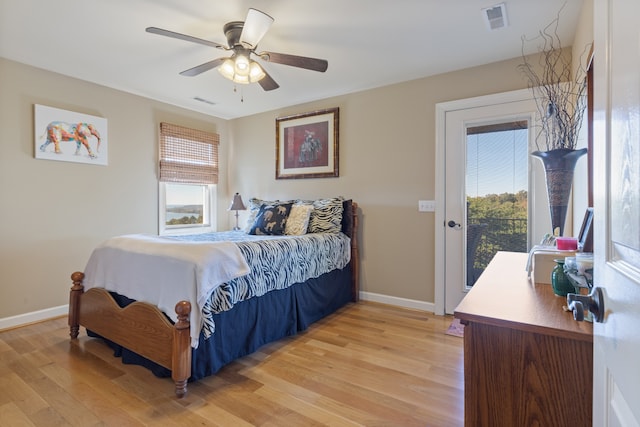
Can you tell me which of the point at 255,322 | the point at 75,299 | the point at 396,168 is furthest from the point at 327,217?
the point at 75,299

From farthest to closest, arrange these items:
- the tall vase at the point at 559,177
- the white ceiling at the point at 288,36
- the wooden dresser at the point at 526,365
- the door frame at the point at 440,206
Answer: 1. the door frame at the point at 440,206
2. the white ceiling at the point at 288,36
3. the tall vase at the point at 559,177
4. the wooden dresser at the point at 526,365

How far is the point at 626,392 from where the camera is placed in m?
0.52

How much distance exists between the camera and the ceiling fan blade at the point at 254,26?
5.98 feet

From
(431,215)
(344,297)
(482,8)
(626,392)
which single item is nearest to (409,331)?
(344,297)

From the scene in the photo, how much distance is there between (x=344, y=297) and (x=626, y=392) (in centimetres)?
294

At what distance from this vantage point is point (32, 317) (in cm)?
289

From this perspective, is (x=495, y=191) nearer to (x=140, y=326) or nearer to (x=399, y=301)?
(x=399, y=301)

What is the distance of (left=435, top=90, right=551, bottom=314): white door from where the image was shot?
116 inches

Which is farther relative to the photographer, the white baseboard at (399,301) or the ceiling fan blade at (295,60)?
the white baseboard at (399,301)

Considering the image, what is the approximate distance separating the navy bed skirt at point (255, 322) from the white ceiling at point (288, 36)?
6.48 ft

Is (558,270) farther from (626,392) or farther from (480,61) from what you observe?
(480,61)

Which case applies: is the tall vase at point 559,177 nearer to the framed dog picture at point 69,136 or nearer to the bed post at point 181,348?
the bed post at point 181,348

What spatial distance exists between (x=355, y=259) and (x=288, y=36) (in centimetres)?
225

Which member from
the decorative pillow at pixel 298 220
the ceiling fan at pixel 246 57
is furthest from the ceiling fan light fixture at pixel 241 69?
the decorative pillow at pixel 298 220
